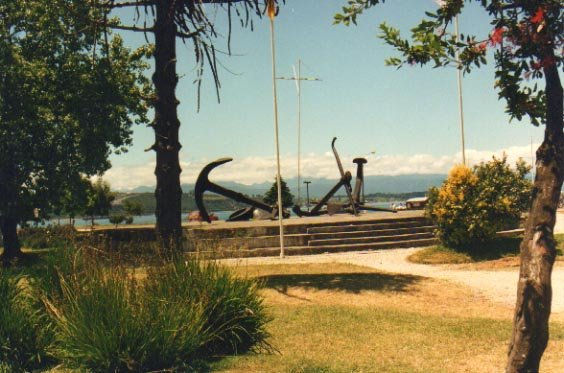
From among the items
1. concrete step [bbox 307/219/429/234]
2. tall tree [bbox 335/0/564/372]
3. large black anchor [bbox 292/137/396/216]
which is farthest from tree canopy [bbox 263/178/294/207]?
tall tree [bbox 335/0/564/372]

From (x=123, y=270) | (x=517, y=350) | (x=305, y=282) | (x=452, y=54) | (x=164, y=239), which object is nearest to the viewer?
(x=517, y=350)

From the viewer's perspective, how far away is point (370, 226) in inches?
831

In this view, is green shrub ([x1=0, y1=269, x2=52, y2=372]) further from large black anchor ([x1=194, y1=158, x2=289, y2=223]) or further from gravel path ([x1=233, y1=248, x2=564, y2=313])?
large black anchor ([x1=194, y1=158, x2=289, y2=223])

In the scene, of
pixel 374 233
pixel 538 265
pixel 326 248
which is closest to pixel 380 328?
pixel 538 265

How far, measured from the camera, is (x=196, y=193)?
2169 centimetres

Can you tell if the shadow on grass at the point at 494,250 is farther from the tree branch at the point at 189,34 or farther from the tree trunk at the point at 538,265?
the tree trunk at the point at 538,265

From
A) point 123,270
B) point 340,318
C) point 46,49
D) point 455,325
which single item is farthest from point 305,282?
point 46,49

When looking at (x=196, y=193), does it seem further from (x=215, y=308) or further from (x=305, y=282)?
(x=215, y=308)

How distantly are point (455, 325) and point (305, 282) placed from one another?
14.1 ft

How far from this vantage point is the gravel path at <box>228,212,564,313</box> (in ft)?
35.7

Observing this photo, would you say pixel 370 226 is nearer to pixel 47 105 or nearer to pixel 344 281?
pixel 344 281

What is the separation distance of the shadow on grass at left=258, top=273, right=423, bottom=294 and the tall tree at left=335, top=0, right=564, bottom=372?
7065mm

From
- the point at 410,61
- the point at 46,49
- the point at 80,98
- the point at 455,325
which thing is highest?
the point at 46,49

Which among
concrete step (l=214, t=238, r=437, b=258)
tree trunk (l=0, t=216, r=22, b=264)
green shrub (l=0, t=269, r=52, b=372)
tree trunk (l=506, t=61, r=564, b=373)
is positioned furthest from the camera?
tree trunk (l=0, t=216, r=22, b=264)
